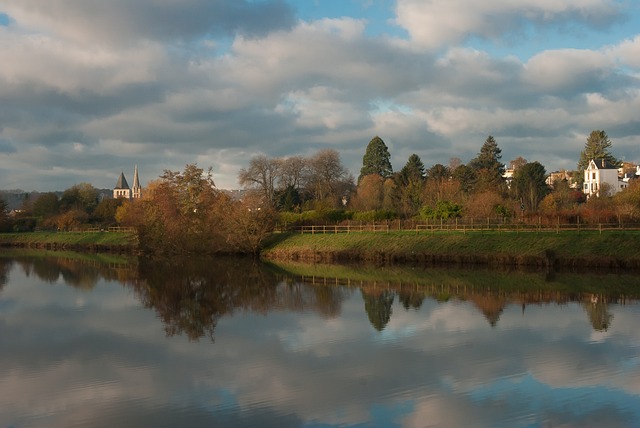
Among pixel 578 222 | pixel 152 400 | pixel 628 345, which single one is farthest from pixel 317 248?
pixel 152 400

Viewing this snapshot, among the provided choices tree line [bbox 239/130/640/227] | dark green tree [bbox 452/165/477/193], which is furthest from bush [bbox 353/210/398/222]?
dark green tree [bbox 452/165/477/193]

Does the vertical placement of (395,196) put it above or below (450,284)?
above

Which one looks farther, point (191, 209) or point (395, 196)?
point (395, 196)

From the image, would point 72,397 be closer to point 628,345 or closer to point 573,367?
point 573,367

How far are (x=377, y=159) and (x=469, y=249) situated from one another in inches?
2117

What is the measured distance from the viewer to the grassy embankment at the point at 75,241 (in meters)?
76.2

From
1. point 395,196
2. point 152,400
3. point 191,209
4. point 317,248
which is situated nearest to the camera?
point 152,400

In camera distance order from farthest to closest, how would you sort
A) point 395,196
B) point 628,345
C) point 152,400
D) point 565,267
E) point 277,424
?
point 395,196
point 565,267
point 628,345
point 152,400
point 277,424

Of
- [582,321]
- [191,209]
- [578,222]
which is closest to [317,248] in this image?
[191,209]

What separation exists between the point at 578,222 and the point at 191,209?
35.4 meters

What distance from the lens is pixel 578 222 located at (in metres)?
45.4

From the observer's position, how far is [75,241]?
280 feet

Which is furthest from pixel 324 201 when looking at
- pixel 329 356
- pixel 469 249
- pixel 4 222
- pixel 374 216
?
pixel 329 356

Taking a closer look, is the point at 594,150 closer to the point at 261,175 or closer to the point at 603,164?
the point at 603,164
